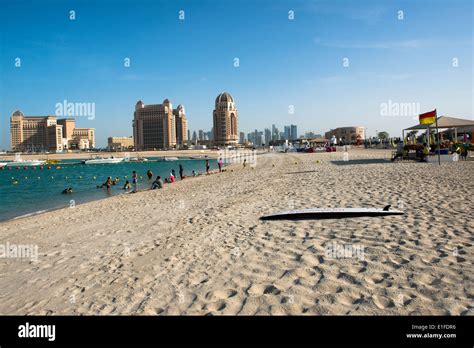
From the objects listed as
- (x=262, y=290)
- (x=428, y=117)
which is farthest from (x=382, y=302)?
(x=428, y=117)

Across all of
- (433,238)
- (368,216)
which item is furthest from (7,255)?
(433,238)

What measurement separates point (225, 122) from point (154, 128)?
42026mm

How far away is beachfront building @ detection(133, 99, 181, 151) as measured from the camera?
174 m

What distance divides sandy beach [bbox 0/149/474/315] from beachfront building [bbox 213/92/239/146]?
579 ft

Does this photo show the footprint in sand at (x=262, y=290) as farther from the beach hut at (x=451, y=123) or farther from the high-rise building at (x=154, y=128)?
the high-rise building at (x=154, y=128)

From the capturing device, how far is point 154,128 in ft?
579

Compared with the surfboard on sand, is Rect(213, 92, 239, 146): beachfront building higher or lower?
higher

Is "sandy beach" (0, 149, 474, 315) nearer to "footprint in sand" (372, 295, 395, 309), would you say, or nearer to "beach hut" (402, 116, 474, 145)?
"footprint in sand" (372, 295, 395, 309)

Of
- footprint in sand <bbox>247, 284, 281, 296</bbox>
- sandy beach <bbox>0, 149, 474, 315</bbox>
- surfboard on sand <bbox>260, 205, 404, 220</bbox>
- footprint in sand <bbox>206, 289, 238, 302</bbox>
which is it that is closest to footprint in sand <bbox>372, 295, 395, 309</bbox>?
sandy beach <bbox>0, 149, 474, 315</bbox>

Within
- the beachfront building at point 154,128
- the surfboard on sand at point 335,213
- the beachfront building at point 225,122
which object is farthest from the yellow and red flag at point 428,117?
the beachfront building at point 225,122

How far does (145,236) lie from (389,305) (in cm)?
579

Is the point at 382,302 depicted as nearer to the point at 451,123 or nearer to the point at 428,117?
the point at 428,117
